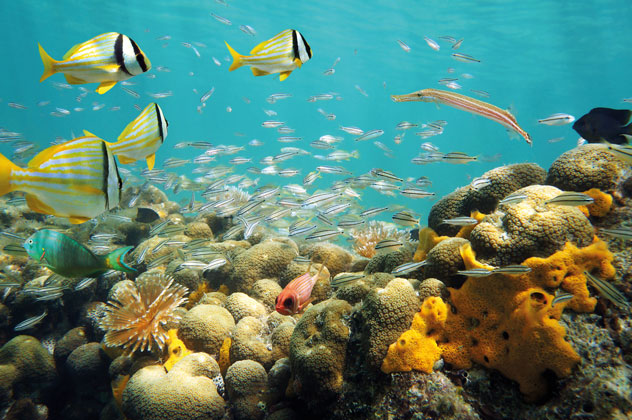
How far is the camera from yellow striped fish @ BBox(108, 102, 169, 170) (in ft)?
6.84

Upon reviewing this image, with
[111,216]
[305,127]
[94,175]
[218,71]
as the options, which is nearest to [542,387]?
[94,175]

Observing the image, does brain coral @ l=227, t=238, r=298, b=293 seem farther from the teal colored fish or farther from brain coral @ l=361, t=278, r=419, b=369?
the teal colored fish

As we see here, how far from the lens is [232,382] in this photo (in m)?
3.15

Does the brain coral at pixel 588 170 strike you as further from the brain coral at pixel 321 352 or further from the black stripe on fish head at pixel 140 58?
the black stripe on fish head at pixel 140 58

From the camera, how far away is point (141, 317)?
146 inches

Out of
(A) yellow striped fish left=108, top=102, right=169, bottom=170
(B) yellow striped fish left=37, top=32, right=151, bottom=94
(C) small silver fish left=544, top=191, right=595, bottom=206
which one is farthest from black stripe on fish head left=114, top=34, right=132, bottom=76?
(C) small silver fish left=544, top=191, right=595, bottom=206

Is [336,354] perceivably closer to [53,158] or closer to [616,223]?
[53,158]

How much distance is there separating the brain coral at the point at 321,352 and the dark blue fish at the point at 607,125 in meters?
4.06

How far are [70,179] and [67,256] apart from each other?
0.79m

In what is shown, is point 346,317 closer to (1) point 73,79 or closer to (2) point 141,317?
(2) point 141,317

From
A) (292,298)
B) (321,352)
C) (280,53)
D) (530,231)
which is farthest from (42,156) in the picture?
(530,231)

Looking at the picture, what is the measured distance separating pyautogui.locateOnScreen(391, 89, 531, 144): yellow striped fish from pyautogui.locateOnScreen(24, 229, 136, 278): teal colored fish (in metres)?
2.88

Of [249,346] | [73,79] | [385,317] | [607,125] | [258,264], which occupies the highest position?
[607,125]

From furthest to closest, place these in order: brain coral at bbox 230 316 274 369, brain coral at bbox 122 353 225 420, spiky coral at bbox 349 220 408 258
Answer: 1. spiky coral at bbox 349 220 408 258
2. brain coral at bbox 230 316 274 369
3. brain coral at bbox 122 353 225 420
